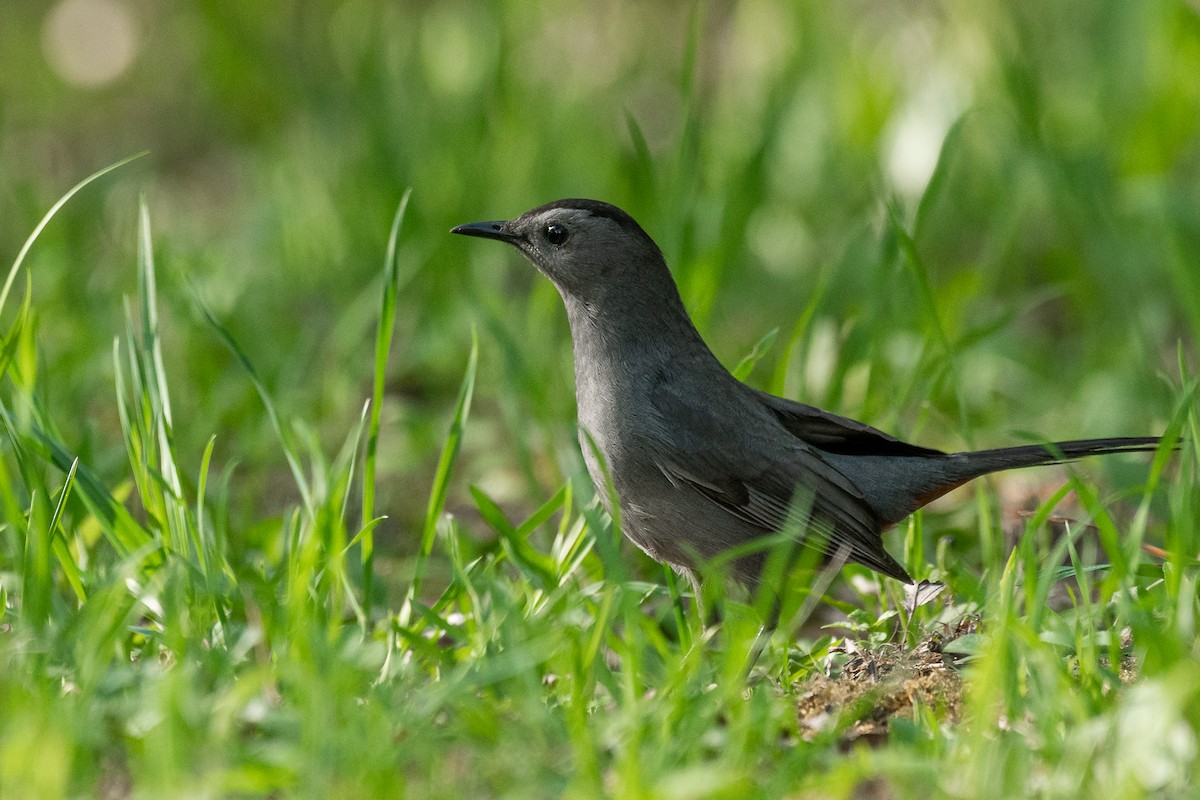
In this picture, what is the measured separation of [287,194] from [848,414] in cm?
351

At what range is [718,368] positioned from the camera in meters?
4.48

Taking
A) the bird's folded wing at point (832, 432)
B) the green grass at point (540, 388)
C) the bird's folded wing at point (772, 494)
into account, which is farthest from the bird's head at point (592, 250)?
the bird's folded wing at point (772, 494)

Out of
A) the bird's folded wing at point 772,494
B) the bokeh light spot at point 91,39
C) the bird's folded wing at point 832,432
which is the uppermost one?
the bokeh light spot at point 91,39

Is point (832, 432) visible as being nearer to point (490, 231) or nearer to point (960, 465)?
point (960, 465)

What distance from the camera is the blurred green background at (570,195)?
5.33m

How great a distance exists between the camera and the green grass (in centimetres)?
283

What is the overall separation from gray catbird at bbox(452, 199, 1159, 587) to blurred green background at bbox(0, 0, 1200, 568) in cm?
26

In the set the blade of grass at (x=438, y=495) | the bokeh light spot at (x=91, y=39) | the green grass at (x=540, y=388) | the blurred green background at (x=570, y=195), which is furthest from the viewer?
the bokeh light spot at (x=91, y=39)

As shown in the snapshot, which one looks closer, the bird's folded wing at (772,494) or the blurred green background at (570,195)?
the bird's folded wing at (772,494)

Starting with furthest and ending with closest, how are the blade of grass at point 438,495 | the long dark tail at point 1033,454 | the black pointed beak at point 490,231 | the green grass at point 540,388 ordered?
the black pointed beak at point 490,231
the long dark tail at point 1033,454
the blade of grass at point 438,495
the green grass at point 540,388

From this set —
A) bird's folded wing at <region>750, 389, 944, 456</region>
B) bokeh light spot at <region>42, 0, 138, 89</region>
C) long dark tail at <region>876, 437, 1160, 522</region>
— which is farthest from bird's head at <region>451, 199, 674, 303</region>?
bokeh light spot at <region>42, 0, 138, 89</region>

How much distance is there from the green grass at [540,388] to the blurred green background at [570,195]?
3 cm

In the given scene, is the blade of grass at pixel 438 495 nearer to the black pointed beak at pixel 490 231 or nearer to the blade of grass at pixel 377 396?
the blade of grass at pixel 377 396

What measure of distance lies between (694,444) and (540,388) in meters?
1.02
